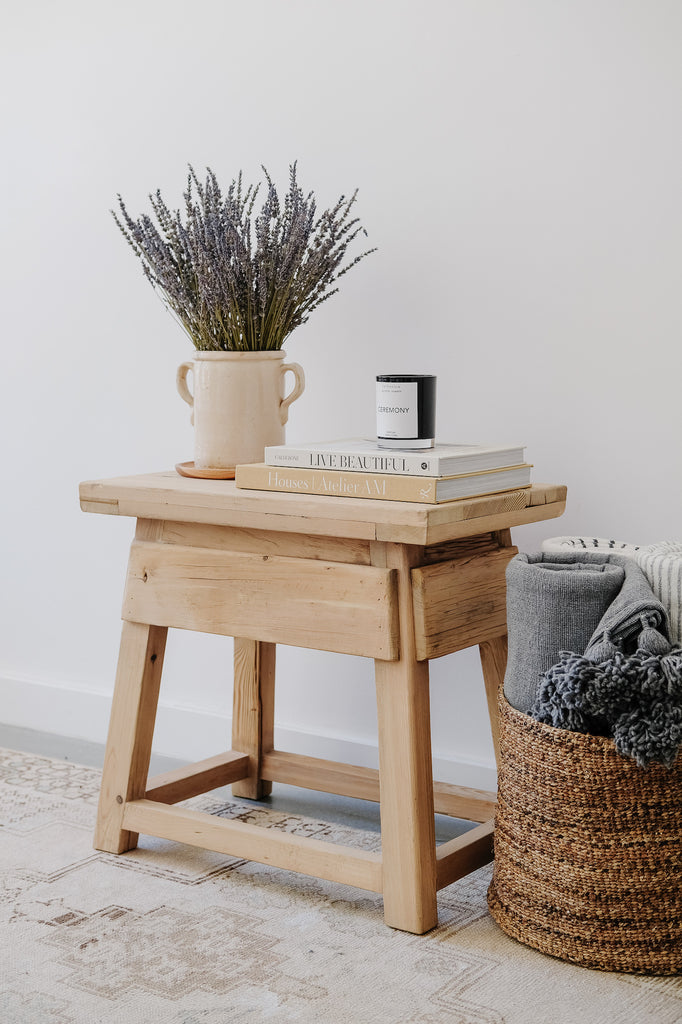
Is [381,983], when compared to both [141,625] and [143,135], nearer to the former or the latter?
[141,625]

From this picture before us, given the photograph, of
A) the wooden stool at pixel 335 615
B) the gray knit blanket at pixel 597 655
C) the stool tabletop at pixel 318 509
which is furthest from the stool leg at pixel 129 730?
the gray knit blanket at pixel 597 655

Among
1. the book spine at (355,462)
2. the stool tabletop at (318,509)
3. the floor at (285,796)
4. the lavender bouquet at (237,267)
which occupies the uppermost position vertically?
the lavender bouquet at (237,267)

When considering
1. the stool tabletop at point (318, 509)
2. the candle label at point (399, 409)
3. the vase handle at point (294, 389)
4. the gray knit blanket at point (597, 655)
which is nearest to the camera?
the gray knit blanket at point (597, 655)

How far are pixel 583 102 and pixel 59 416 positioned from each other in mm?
1220

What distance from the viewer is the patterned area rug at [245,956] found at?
1221mm

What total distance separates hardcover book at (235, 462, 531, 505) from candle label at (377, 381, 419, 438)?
80mm

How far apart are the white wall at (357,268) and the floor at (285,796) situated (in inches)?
2.2

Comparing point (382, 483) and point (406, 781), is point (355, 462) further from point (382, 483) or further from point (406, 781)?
point (406, 781)

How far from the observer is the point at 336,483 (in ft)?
4.78

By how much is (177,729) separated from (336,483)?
91cm

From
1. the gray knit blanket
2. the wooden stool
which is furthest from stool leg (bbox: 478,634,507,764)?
the gray knit blanket

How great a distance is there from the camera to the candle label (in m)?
1.47

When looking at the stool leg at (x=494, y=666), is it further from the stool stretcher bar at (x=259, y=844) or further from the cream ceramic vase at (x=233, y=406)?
the cream ceramic vase at (x=233, y=406)

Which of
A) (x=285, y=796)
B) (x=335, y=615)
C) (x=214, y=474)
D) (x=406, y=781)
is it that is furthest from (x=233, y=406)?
(x=285, y=796)
